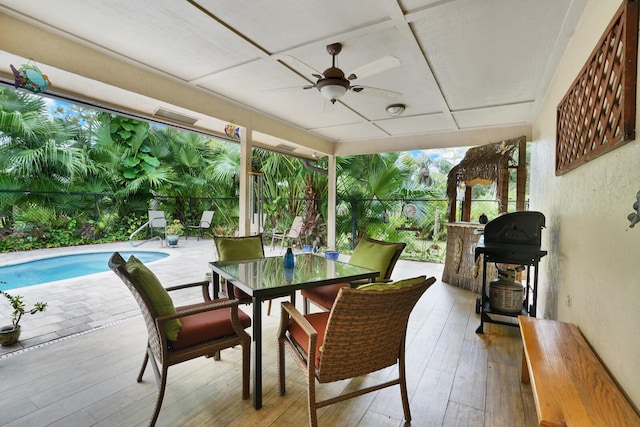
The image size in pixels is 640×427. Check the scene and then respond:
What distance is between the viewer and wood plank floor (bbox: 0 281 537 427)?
1695 millimetres

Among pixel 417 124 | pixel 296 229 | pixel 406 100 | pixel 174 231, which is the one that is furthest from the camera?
pixel 174 231

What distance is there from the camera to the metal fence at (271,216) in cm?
660

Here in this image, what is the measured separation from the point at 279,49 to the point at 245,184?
201cm

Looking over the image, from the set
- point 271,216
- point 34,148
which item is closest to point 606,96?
point 271,216

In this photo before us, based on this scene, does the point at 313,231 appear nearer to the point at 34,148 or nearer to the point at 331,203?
the point at 331,203

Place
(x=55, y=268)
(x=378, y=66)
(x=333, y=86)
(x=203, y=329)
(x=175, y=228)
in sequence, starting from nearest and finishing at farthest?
1. (x=203, y=329)
2. (x=378, y=66)
3. (x=333, y=86)
4. (x=55, y=268)
5. (x=175, y=228)

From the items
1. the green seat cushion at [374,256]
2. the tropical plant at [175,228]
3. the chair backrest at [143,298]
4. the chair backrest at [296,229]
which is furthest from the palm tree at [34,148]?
the green seat cushion at [374,256]

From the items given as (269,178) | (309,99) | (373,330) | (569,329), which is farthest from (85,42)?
(269,178)

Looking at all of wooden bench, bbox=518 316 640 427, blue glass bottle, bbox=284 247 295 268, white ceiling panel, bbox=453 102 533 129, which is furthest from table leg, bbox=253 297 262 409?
white ceiling panel, bbox=453 102 533 129

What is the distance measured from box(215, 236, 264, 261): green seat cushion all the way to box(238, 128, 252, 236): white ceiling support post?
3.24 ft

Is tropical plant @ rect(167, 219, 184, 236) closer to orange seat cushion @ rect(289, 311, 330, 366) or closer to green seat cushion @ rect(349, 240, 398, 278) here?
green seat cushion @ rect(349, 240, 398, 278)

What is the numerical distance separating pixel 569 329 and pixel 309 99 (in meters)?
3.33

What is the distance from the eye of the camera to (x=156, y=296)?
1.68 m

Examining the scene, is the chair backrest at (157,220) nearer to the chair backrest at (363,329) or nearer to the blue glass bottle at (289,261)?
the blue glass bottle at (289,261)
